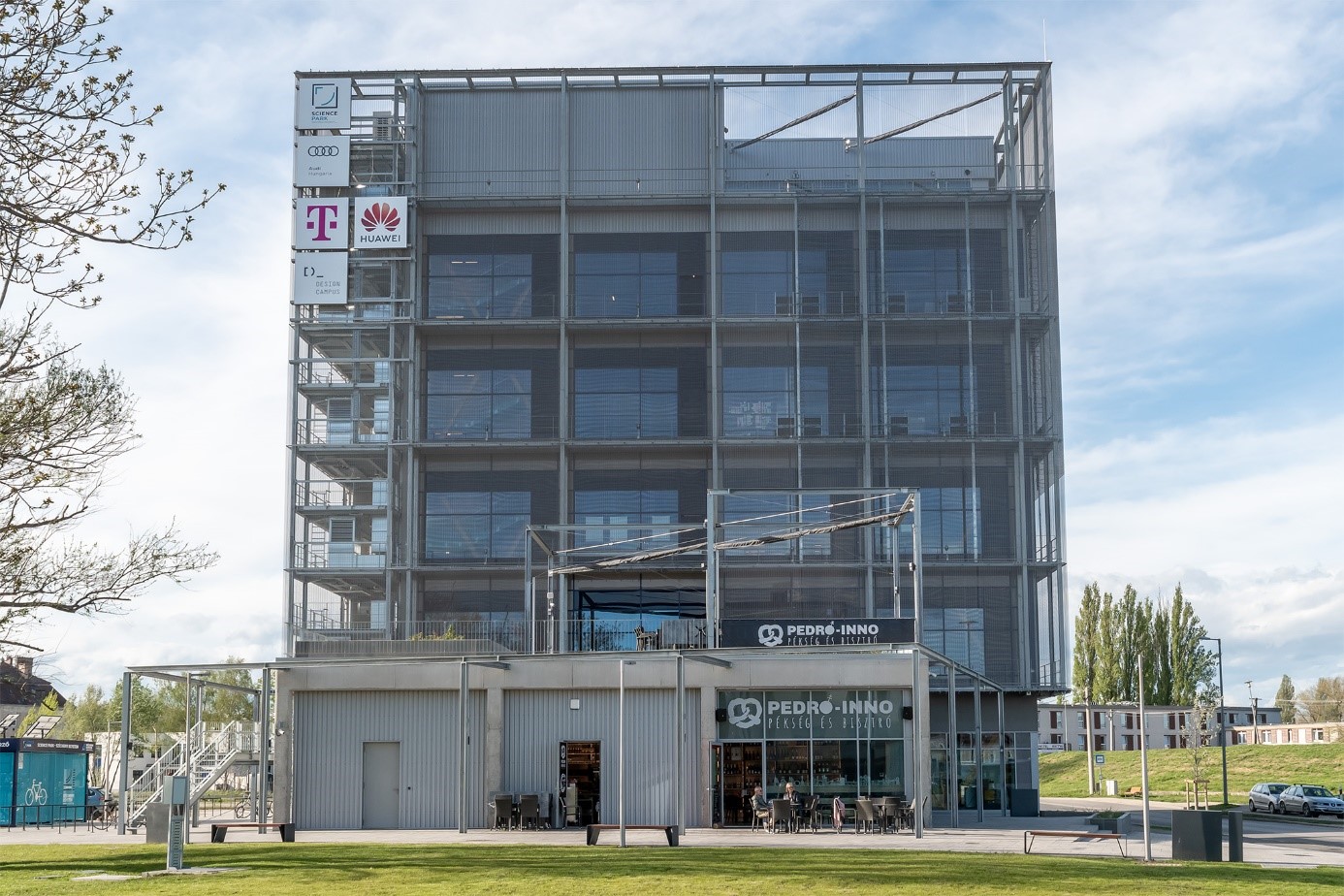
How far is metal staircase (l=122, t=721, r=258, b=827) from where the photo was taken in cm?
3709

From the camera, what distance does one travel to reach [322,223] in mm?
63469

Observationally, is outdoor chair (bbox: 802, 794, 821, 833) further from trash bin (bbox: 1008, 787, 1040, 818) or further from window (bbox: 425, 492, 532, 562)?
window (bbox: 425, 492, 532, 562)

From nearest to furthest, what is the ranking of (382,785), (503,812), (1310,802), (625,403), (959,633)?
(503,812) < (382,785) < (1310,802) < (959,633) < (625,403)

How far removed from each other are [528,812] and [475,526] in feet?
85.3

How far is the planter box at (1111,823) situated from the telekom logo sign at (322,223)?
3808cm

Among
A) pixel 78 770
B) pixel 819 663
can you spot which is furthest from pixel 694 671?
pixel 78 770

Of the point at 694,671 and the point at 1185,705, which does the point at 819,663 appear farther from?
the point at 1185,705

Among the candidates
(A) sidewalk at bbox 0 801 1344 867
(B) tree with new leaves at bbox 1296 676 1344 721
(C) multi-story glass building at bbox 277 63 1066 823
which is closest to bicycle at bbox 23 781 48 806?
(A) sidewalk at bbox 0 801 1344 867

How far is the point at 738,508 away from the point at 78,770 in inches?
1113

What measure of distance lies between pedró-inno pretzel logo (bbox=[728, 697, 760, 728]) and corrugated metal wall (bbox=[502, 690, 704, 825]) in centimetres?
85

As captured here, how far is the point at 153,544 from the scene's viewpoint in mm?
23703

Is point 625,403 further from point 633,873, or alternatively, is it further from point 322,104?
point 633,873

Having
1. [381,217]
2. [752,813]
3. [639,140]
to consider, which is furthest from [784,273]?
[752,813]

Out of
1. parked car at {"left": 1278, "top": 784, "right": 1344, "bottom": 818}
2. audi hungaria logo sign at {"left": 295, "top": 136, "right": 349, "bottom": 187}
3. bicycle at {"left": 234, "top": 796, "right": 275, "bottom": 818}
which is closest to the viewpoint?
bicycle at {"left": 234, "top": 796, "right": 275, "bottom": 818}
